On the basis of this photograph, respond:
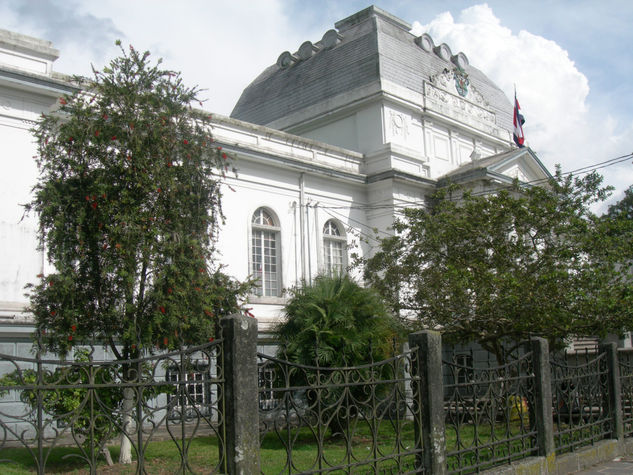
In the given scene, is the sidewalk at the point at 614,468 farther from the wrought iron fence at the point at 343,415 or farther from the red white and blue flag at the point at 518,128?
the red white and blue flag at the point at 518,128

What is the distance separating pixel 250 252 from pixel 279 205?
70.8 inches

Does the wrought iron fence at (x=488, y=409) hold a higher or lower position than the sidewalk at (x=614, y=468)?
higher

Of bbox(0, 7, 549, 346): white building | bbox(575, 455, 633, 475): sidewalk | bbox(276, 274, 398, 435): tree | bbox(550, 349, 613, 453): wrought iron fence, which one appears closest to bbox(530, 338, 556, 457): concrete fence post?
bbox(550, 349, 613, 453): wrought iron fence

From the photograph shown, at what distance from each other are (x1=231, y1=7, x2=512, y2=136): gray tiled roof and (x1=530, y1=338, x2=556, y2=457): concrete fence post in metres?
15.2

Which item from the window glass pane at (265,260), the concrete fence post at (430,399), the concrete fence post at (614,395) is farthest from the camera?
the window glass pane at (265,260)

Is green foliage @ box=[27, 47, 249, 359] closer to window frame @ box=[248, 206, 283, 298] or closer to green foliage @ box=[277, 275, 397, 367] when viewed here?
green foliage @ box=[277, 275, 397, 367]

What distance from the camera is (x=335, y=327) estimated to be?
1089 cm

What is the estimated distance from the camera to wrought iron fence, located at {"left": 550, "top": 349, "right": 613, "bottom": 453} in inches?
335

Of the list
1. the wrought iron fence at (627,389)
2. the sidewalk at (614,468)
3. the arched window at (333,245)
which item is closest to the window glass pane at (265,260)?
the arched window at (333,245)

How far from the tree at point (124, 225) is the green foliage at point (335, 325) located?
2203 millimetres

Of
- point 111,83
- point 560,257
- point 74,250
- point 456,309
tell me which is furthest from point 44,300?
point 560,257

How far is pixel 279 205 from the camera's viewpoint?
61.3ft

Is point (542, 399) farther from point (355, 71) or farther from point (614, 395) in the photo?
point (355, 71)

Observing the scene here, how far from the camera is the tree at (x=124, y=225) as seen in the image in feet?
27.8
